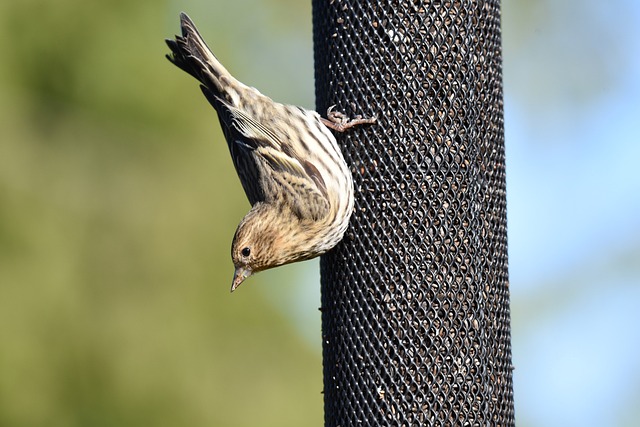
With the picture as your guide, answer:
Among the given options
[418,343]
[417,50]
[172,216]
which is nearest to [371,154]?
[417,50]

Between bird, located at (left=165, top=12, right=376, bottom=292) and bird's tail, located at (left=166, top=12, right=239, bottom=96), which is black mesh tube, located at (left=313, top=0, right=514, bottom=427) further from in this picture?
bird's tail, located at (left=166, top=12, right=239, bottom=96)

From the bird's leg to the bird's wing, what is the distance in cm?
28

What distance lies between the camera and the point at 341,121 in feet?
22.3

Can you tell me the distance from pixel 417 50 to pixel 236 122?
1.19 metres

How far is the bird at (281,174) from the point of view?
679 centimetres

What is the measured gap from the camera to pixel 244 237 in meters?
6.93

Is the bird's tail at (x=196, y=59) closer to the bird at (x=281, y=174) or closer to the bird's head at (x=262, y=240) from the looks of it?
the bird at (x=281, y=174)

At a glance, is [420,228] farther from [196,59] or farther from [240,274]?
[196,59]

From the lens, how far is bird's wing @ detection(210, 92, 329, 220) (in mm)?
6918
